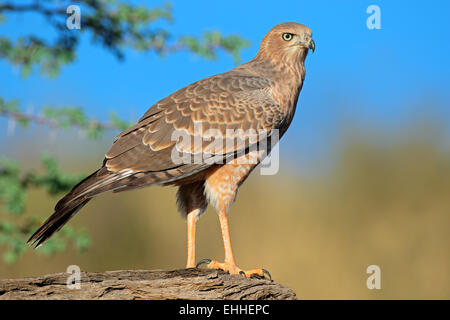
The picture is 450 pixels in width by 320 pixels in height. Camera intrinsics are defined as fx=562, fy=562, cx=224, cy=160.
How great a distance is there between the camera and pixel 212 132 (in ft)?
16.1

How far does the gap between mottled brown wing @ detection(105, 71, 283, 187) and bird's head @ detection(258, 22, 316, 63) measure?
40 cm

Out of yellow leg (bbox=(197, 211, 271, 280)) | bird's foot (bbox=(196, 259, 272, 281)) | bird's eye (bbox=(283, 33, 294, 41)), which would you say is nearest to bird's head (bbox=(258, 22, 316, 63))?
bird's eye (bbox=(283, 33, 294, 41))

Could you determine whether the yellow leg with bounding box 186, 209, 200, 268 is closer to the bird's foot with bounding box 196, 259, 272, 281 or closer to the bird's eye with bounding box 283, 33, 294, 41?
the bird's foot with bounding box 196, 259, 272, 281

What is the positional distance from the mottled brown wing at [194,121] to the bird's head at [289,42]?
0.40 metres

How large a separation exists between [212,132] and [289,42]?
4.04 feet

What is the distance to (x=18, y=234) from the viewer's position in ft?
25.0

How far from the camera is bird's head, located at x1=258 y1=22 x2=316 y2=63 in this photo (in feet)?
17.3

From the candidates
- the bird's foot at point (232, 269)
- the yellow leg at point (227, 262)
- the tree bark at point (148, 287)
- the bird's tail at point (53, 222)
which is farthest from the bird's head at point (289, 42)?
the bird's tail at point (53, 222)

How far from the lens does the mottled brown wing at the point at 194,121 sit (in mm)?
4602
